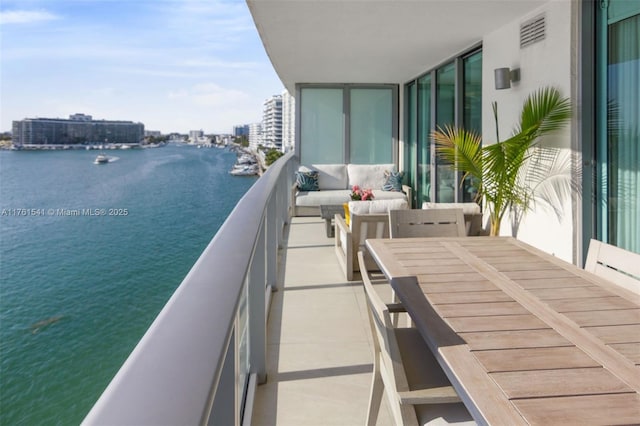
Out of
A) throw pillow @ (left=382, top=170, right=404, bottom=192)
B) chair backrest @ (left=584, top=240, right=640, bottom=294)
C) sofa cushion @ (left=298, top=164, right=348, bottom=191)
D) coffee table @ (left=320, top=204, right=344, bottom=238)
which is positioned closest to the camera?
chair backrest @ (left=584, top=240, right=640, bottom=294)

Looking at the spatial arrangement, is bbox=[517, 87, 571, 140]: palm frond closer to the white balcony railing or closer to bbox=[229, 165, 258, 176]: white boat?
the white balcony railing

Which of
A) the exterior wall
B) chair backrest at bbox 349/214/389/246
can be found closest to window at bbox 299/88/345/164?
the exterior wall

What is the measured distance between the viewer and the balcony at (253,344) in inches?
19.7

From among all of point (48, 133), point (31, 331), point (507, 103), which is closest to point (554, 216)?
point (507, 103)

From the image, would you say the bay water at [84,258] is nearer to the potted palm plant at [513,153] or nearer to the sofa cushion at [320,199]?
the sofa cushion at [320,199]

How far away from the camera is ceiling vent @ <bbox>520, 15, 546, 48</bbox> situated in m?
4.25

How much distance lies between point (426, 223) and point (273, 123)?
268 feet

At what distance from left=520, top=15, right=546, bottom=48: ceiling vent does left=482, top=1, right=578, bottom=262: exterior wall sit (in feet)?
0.15

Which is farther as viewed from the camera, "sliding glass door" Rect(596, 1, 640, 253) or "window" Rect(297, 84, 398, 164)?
"window" Rect(297, 84, 398, 164)

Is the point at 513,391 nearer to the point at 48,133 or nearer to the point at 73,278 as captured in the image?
the point at 73,278

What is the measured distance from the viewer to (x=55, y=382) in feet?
41.6

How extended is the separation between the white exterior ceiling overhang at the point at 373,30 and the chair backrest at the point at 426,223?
2128mm

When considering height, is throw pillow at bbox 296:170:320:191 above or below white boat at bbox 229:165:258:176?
below

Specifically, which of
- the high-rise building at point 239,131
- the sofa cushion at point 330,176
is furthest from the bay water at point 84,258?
the high-rise building at point 239,131
